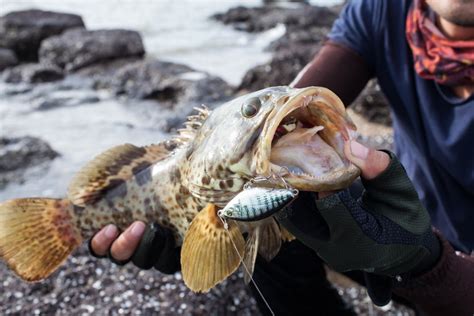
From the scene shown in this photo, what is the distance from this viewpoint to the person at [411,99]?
3.24 meters

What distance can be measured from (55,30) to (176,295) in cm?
1481

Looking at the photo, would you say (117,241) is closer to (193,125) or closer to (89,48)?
(193,125)

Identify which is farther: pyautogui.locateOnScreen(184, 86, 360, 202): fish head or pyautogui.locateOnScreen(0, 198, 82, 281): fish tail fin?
pyautogui.locateOnScreen(0, 198, 82, 281): fish tail fin

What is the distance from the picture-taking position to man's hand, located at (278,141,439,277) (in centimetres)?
212

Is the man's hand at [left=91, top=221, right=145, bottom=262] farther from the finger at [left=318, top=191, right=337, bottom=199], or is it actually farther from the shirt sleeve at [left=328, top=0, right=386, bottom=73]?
the shirt sleeve at [left=328, top=0, right=386, bottom=73]

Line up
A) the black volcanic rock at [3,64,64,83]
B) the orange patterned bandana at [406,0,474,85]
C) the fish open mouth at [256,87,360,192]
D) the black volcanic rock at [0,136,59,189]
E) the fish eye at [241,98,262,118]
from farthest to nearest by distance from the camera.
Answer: the black volcanic rock at [3,64,64,83] → the black volcanic rock at [0,136,59,189] → the orange patterned bandana at [406,0,474,85] → the fish eye at [241,98,262,118] → the fish open mouth at [256,87,360,192]

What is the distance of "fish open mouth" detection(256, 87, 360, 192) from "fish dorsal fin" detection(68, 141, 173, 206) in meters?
1.08

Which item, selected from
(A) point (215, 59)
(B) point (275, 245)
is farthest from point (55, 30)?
(B) point (275, 245)

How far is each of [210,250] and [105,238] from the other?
2.47ft

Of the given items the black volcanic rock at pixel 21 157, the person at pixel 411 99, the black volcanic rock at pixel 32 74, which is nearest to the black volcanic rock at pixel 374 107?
the person at pixel 411 99

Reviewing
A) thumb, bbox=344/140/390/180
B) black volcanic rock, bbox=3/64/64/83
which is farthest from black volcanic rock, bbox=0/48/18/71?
thumb, bbox=344/140/390/180

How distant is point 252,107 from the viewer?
2.26 meters

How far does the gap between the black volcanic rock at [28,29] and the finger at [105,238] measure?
14.4 meters

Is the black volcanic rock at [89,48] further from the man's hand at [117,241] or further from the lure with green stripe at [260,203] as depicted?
the lure with green stripe at [260,203]
